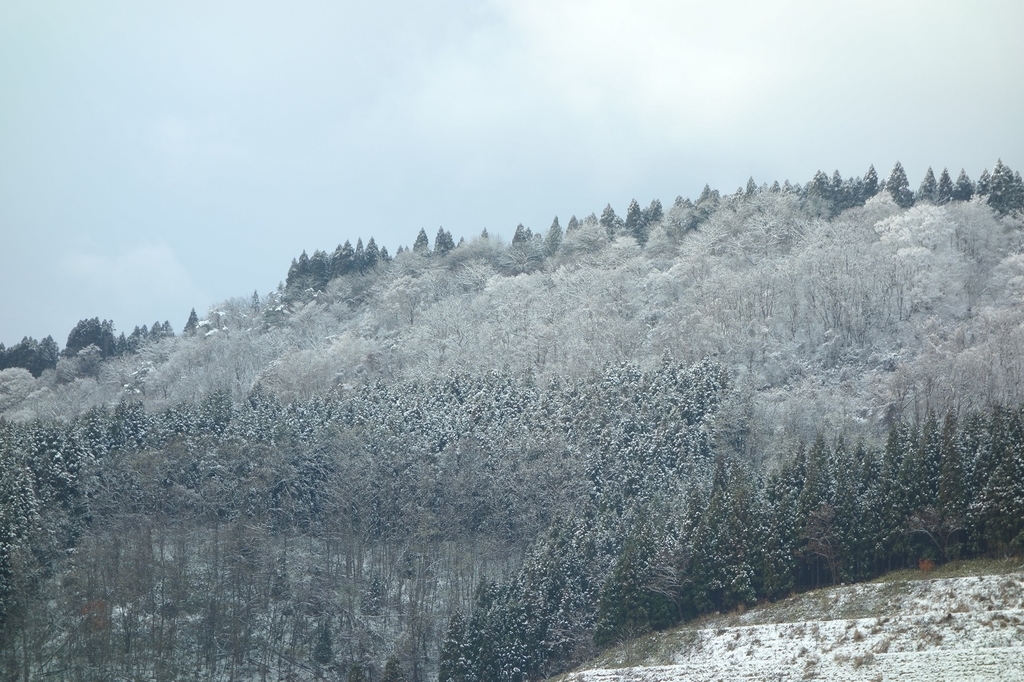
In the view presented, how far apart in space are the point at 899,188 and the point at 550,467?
48.1 metres

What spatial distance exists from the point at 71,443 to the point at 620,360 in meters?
33.0

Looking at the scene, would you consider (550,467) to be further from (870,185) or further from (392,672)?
(870,185)

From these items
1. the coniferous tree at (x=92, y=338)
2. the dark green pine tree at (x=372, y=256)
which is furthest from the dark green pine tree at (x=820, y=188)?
the coniferous tree at (x=92, y=338)

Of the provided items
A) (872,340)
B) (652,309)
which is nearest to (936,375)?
(872,340)

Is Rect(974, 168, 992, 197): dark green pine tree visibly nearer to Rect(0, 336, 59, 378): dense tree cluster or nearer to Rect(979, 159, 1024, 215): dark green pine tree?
Rect(979, 159, 1024, 215): dark green pine tree

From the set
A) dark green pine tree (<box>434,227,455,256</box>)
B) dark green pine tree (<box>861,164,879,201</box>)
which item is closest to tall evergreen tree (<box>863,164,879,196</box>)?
dark green pine tree (<box>861,164,879,201</box>)

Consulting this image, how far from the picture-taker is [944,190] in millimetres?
84625

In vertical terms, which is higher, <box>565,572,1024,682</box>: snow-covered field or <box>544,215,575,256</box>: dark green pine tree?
<box>544,215,575,256</box>: dark green pine tree

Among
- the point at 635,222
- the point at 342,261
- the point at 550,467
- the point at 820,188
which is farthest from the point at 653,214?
the point at 550,467

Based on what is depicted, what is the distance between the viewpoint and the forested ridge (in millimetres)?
44375

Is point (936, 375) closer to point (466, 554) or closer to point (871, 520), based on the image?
point (871, 520)

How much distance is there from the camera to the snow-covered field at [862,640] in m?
30.4

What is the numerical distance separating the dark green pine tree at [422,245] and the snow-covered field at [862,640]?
68.4 meters

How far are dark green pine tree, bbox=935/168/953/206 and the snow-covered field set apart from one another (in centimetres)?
5310
